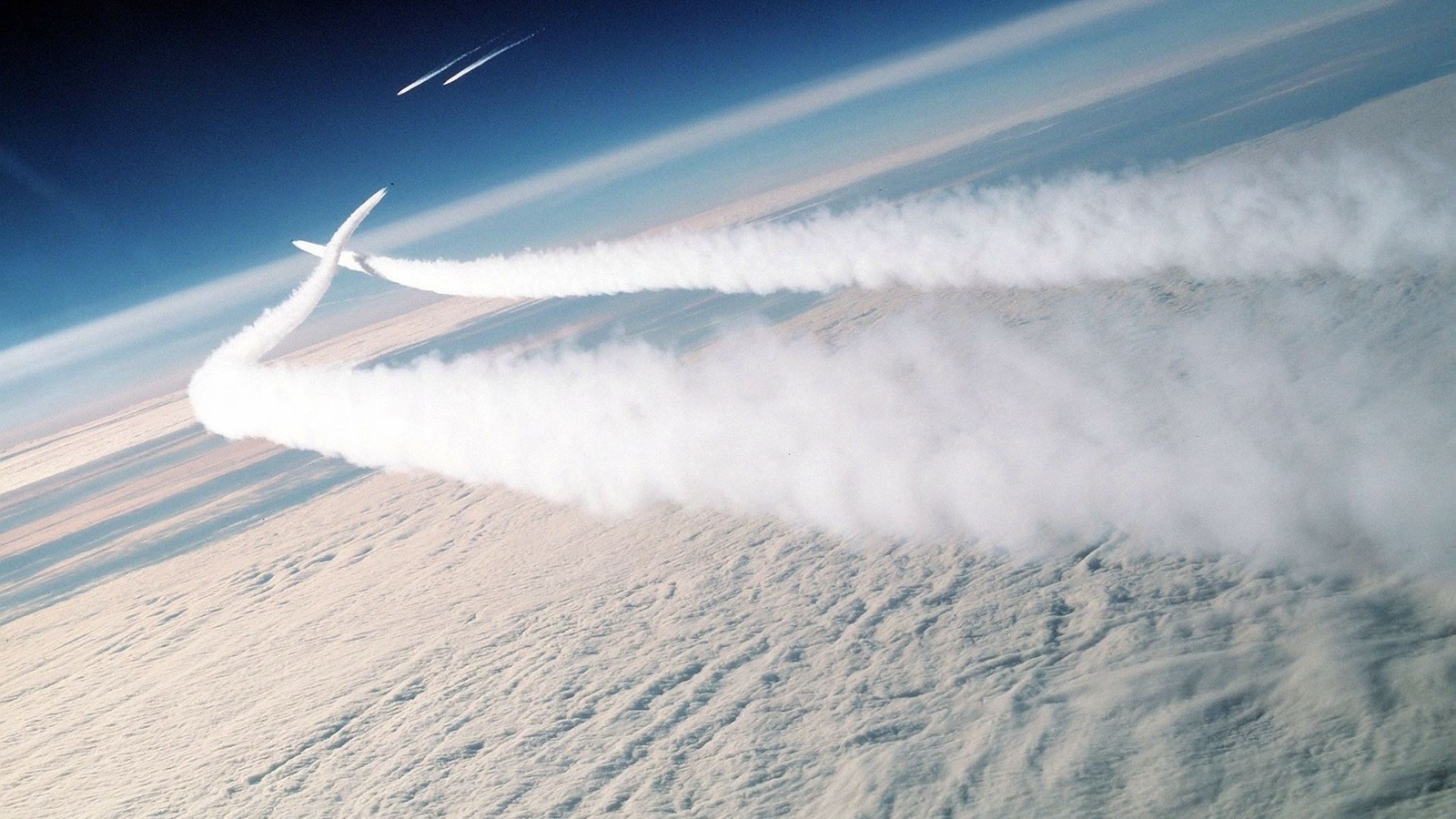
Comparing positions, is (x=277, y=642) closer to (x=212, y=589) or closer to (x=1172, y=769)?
(x=212, y=589)

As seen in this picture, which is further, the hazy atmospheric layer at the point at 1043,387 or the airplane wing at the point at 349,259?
the airplane wing at the point at 349,259

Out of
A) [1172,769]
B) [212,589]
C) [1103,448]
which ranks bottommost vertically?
[1172,769]

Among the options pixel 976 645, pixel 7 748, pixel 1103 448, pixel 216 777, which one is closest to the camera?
pixel 976 645

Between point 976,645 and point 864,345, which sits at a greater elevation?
point 864,345

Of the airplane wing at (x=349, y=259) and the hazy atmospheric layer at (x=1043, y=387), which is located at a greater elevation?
the airplane wing at (x=349, y=259)

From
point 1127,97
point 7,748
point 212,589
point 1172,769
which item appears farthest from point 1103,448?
point 1127,97

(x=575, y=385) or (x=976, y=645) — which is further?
(x=575, y=385)
